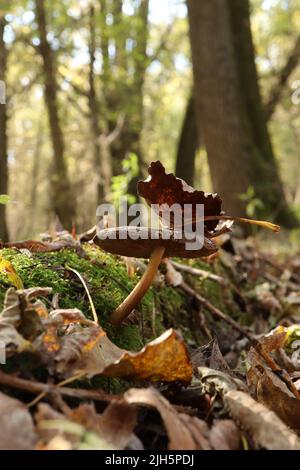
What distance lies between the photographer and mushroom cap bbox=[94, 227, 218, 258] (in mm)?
1275

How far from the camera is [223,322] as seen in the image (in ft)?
8.62

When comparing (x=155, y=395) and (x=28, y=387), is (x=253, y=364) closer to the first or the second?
(x=155, y=395)

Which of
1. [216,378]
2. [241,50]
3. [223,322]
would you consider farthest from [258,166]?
[216,378]

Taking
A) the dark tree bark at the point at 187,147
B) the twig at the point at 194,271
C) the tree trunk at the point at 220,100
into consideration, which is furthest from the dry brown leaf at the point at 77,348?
the dark tree bark at the point at 187,147

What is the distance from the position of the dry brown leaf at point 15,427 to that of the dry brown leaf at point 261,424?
A: 0.45 meters

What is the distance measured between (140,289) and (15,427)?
66 centimetres

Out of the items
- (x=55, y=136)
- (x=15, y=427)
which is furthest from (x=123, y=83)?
(x=15, y=427)

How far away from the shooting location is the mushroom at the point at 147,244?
128 cm

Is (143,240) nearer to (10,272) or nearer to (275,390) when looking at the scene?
(10,272)

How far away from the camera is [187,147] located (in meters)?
12.3

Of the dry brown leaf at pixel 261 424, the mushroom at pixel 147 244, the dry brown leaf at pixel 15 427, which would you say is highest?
the mushroom at pixel 147 244

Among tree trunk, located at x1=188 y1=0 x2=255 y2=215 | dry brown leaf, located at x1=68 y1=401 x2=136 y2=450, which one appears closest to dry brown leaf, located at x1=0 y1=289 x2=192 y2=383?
dry brown leaf, located at x1=68 y1=401 x2=136 y2=450

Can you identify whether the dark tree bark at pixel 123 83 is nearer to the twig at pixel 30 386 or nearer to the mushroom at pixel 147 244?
the mushroom at pixel 147 244
